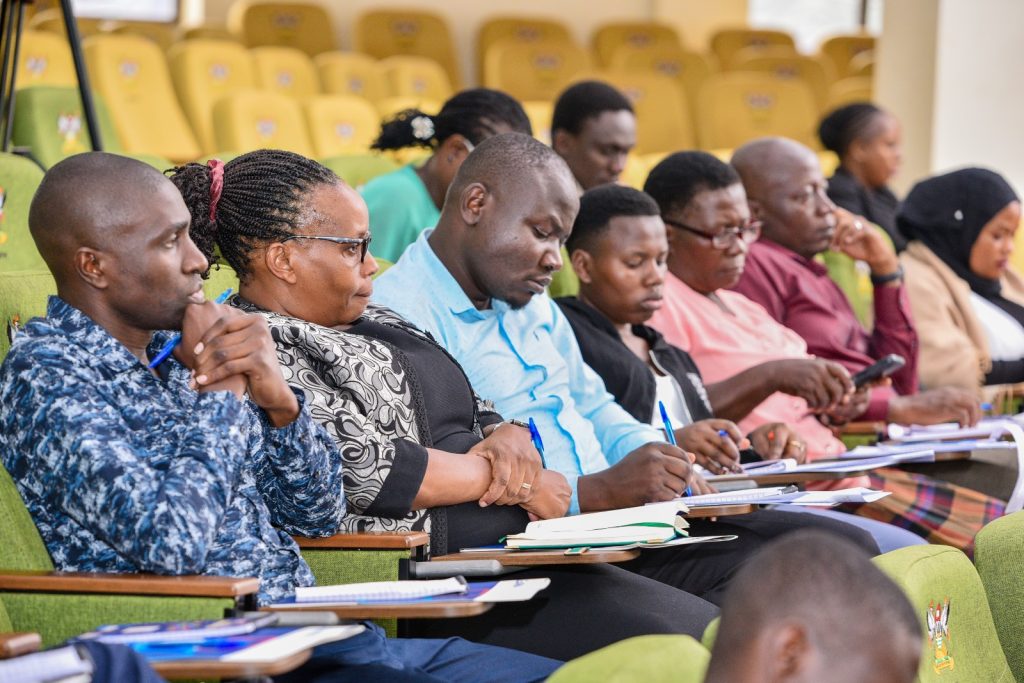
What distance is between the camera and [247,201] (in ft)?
8.17

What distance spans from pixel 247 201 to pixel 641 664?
4.56 ft

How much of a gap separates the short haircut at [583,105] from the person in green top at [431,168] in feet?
1.34

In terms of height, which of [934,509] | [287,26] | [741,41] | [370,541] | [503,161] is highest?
[287,26]

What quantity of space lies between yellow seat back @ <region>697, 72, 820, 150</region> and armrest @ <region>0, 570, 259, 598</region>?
7202 mm

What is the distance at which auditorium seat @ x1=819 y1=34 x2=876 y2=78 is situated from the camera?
1094cm

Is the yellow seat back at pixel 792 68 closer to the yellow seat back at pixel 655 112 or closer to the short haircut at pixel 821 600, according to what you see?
the yellow seat back at pixel 655 112

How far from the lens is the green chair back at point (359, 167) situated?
15.2ft

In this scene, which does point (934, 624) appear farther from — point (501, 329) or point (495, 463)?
point (501, 329)

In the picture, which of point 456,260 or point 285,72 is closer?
point 456,260

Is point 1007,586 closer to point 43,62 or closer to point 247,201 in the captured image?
point 247,201

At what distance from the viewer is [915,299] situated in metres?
4.86

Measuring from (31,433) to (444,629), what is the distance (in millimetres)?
847

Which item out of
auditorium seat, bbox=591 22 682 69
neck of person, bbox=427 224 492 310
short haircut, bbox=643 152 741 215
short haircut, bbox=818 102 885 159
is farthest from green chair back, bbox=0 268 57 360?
auditorium seat, bbox=591 22 682 69

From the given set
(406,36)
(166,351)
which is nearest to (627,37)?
(406,36)
